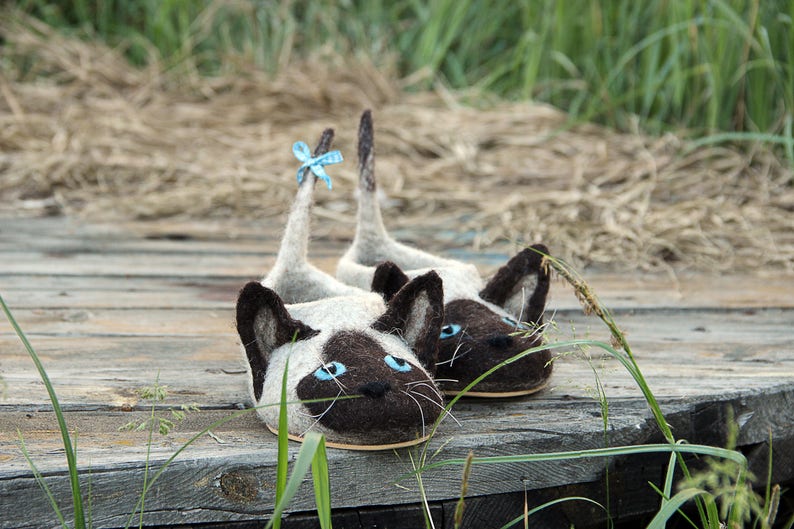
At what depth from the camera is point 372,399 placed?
1.09 metres

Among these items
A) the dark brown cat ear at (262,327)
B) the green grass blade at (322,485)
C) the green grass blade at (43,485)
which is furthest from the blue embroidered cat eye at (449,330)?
the green grass blade at (43,485)

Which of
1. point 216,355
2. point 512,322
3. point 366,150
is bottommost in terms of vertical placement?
point 216,355

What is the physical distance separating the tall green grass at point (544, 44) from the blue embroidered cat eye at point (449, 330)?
5.66 ft

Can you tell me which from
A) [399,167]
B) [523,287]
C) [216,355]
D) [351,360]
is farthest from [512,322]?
[399,167]

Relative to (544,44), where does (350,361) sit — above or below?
below

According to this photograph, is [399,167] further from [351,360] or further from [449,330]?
[351,360]

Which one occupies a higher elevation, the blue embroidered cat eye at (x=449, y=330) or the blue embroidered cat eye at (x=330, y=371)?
the blue embroidered cat eye at (x=330, y=371)

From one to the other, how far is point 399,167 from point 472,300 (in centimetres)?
188

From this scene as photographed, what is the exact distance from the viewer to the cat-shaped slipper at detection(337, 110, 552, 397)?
4.26ft

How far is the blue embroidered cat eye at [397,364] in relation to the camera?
115 centimetres

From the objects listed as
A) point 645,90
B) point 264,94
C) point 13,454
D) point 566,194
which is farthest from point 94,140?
point 13,454

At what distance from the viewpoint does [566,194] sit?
2.82 meters

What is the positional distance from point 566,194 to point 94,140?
70.9 inches

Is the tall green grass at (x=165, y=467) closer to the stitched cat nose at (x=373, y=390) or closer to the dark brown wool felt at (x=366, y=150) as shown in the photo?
the stitched cat nose at (x=373, y=390)
